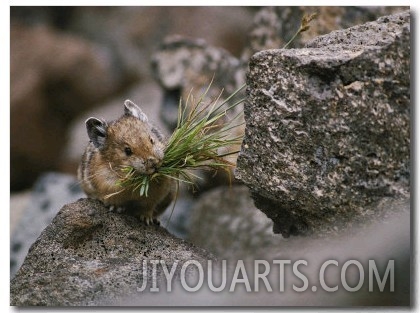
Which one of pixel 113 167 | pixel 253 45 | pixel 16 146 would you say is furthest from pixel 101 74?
pixel 113 167

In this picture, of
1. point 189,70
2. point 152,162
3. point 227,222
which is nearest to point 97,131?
point 152,162

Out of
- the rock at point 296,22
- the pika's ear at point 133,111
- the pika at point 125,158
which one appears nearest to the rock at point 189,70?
the rock at point 296,22


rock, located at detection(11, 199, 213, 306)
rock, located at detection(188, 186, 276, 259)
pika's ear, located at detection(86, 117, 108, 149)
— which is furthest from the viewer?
rock, located at detection(188, 186, 276, 259)

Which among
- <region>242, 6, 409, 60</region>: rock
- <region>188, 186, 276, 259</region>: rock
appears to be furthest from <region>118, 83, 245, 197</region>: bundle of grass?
<region>242, 6, 409, 60</region>: rock

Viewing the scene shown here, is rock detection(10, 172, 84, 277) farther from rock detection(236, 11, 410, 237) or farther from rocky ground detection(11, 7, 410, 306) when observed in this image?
rock detection(236, 11, 410, 237)

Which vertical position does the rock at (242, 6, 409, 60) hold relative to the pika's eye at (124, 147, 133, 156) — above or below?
above

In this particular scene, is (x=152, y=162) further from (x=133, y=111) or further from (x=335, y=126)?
(x=335, y=126)
